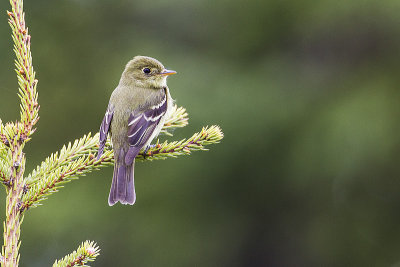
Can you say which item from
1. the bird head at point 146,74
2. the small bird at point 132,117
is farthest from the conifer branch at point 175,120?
the bird head at point 146,74

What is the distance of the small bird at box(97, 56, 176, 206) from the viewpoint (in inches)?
168

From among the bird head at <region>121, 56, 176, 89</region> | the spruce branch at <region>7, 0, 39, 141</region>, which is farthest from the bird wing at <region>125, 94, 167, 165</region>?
the spruce branch at <region>7, 0, 39, 141</region>

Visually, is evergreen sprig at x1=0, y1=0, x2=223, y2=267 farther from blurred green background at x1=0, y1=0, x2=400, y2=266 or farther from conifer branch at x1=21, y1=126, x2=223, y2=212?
blurred green background at x1=0, y1=0, x2=400, y2=266

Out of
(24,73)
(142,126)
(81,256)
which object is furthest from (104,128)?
(81,256)

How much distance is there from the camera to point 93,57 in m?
11.1

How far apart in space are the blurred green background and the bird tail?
4331mm

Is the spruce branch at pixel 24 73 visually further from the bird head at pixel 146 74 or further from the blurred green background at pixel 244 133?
the blurred green background at pixel 244 133

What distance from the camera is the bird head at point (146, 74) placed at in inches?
213

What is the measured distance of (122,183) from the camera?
4.31 meters

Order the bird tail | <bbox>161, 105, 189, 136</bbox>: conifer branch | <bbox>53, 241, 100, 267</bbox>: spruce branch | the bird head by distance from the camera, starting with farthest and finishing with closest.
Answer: the bird head < <bbox>161, 105, 189, 136</bbox>: conifer branch < the bird tail < <bbox>53, 241, 100, 267</bbox>: spruce branch

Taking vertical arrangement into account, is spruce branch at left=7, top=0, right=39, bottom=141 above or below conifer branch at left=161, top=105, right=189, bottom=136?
below

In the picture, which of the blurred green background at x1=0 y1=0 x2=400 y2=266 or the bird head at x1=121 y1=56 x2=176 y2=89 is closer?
the bird head at x1=121 y1=56 x2=176 y2=89

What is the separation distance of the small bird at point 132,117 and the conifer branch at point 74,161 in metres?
0.11

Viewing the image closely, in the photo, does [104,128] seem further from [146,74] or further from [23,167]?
[23,167]
